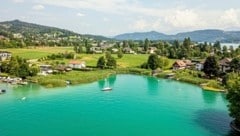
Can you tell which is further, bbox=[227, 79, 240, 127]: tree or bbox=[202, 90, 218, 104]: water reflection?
bbox=[202, 90, 218, 104]: water reflection

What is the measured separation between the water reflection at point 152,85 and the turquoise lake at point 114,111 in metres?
0.16

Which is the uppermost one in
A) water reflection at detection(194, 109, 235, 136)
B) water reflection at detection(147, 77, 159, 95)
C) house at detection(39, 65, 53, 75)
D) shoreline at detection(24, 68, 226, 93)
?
house at detection(39, 65, 53, 75)

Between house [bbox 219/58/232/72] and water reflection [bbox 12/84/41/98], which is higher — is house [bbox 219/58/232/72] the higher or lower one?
the higher one

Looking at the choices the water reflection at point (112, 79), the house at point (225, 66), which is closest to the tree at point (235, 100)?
the water reflection at point (112, 79)

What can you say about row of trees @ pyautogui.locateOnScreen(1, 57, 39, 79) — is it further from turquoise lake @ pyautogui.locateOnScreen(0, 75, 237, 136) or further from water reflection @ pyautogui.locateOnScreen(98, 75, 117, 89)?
water reflection @ pyautogui.locateOnScreen(98, 75, 117, 89)

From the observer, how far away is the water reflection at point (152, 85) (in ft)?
185

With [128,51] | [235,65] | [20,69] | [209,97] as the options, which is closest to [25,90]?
[20,69]

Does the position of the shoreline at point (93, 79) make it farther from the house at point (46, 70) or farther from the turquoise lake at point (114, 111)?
the house at point (46, 70)

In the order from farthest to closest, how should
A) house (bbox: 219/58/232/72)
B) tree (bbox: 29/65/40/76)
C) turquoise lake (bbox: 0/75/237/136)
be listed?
house (bbox: 219/58/232/72) → tree (bbox: 29/65/40/76) → turquoise lake (bbox: 0/75/237/136)

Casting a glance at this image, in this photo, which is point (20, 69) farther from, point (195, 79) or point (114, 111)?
point (195, 79)

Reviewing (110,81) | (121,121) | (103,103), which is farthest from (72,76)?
(121,121)

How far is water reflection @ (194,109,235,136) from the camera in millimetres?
34750

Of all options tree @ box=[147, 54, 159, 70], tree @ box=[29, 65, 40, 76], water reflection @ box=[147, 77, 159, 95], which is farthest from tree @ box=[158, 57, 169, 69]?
tree @ box=[29, 65, 40, 76]

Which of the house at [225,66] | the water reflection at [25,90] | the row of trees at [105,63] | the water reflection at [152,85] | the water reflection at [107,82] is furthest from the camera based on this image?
the row of trees at [105,63]
